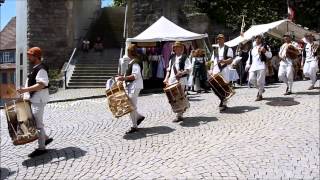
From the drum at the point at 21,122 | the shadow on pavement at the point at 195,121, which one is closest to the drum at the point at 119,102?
the shadow on pavement at the point at 195,121

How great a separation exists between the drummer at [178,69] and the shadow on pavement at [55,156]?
2413mm

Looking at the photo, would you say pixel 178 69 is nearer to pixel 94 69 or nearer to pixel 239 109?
pixel 239 109

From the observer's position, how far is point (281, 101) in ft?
36.0

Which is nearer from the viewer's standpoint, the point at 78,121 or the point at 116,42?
the point at 78,121

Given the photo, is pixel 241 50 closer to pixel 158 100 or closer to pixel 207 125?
pixel 158 100

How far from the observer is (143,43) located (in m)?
16.7

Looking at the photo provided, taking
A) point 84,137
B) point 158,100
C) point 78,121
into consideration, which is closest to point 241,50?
point 158,100

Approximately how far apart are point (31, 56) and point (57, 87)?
1454 centimetres

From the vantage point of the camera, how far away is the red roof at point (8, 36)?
161 feet

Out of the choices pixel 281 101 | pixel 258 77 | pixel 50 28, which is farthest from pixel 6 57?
pixel 281 101

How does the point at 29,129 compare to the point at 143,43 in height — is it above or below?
below

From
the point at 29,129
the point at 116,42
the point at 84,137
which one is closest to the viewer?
the point at 29,129

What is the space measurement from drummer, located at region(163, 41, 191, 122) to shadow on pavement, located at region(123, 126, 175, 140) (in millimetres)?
616

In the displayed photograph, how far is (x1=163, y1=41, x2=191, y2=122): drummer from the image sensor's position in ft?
30.8
